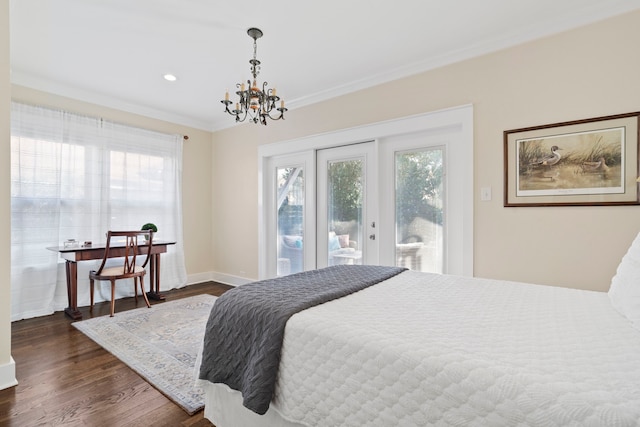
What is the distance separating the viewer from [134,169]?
4168mm

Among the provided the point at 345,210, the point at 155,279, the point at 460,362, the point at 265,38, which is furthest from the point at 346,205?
the point at 460,362

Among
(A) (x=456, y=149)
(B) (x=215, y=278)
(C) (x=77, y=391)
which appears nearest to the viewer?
(C) (x=77, y=391)

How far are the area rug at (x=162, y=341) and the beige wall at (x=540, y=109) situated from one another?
2404 millimetres

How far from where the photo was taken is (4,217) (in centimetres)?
199

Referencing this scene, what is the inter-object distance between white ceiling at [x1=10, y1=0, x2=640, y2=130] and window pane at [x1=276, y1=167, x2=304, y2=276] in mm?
1103

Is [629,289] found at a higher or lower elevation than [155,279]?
higher

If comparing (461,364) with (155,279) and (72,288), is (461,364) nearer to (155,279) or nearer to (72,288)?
(72,288)

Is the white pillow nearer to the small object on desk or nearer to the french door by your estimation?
the french door

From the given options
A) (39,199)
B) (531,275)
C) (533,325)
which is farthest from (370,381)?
(39,199)

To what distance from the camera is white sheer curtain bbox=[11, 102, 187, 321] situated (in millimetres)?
3281

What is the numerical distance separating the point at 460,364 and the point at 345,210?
2.80m

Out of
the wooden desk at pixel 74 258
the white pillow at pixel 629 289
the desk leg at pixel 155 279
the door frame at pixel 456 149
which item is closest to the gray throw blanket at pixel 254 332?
the white pillow at pixel 629 289

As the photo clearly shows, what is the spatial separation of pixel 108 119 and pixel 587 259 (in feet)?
16.7

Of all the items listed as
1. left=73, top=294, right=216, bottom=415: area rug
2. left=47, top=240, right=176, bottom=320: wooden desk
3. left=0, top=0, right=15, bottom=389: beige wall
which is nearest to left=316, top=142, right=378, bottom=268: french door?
left=73, top=294, right=216, bottom=415: area rug
